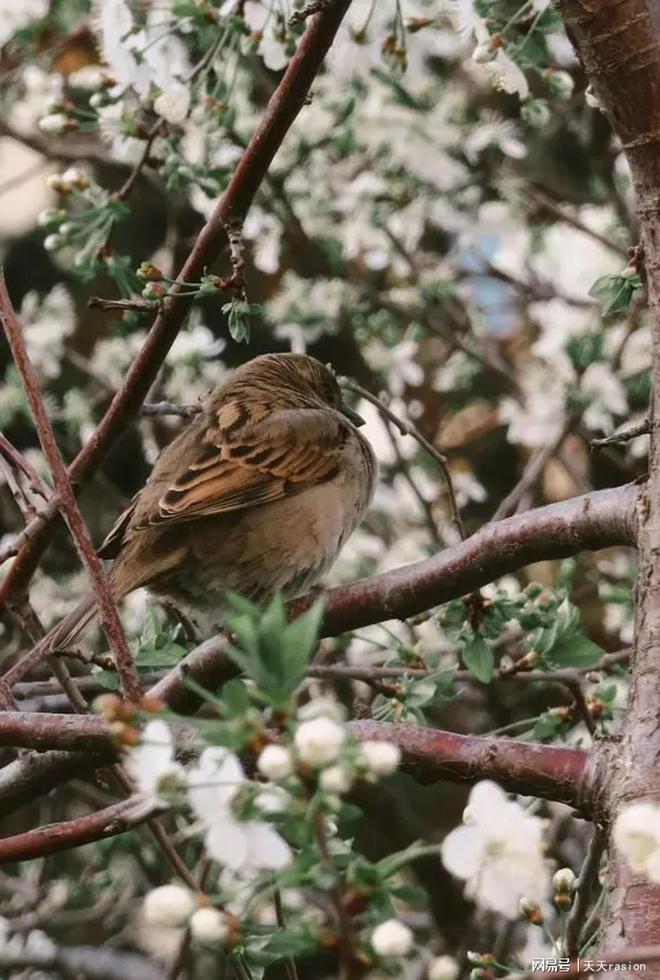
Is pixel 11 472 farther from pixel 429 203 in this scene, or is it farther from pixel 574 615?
pixel 429 203

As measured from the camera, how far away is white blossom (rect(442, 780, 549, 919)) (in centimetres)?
151

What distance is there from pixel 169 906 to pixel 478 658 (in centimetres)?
164

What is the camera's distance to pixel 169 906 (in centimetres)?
140

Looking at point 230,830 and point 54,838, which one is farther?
point 54,838

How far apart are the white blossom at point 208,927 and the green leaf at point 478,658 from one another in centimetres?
153

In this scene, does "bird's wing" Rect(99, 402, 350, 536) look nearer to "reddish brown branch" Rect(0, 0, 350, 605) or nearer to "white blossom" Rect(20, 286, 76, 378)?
"reddish brown branch" Rect(0, 0, 350, 605)

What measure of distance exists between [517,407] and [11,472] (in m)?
2.74

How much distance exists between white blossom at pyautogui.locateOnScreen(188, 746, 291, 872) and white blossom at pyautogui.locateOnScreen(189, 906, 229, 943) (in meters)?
0.05

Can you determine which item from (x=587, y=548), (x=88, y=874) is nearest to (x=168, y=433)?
(x=88, y=874)

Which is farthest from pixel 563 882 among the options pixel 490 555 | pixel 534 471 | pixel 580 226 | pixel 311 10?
pixel 580 226

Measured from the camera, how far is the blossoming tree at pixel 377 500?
1.51 metres

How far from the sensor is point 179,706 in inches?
110

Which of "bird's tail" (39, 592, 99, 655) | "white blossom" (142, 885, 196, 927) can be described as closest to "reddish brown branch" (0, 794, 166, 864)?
"white blossom" (142, 885, 196, 927)

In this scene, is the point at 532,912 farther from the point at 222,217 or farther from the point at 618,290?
the point at 222,217
